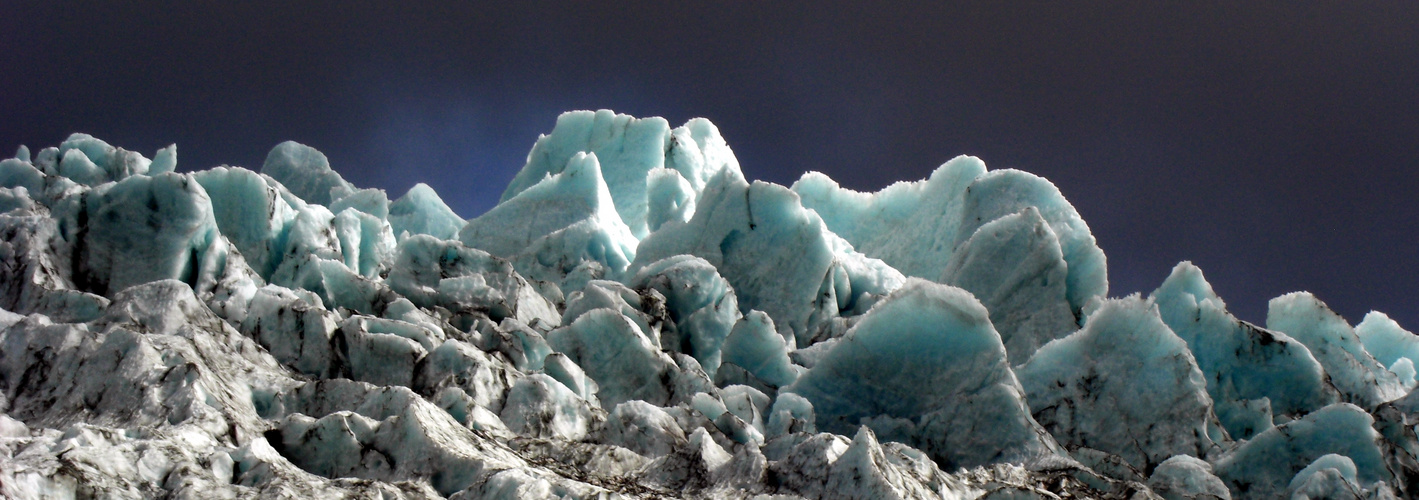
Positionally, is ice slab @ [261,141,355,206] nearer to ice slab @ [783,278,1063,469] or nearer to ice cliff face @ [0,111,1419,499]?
ice cliff face @ [0,111,1419,499]

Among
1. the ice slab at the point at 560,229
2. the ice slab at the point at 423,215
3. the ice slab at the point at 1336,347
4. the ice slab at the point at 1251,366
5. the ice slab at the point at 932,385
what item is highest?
the ice slab at the point at 423,215

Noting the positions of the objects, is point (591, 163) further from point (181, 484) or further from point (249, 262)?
point (181, 484)

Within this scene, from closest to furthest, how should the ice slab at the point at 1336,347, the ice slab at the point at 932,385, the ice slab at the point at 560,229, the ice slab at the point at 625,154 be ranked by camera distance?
the ice slab at the point at 932,385, the ice slab at the point at 1336,347, the ice slab at the point at 560,229, the ice slab at the point at 625,154

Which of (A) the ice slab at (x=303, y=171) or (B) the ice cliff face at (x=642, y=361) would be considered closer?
(B) the ice cliff face at (x=642, y=361)

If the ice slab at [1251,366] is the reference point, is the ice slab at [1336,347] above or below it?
above

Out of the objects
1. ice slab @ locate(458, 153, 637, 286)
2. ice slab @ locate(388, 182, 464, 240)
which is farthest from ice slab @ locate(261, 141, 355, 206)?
ice slab @ locate(458, 153, 637, 286)

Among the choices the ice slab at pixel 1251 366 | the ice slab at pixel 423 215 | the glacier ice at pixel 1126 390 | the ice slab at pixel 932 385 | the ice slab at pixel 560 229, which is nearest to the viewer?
the ice slab at pixel 932 385

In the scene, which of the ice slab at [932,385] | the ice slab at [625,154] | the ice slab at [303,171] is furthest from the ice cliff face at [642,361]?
the ice slab at [303,171]

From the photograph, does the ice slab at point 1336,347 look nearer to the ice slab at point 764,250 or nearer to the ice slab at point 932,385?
the ice slab at point 932,385
